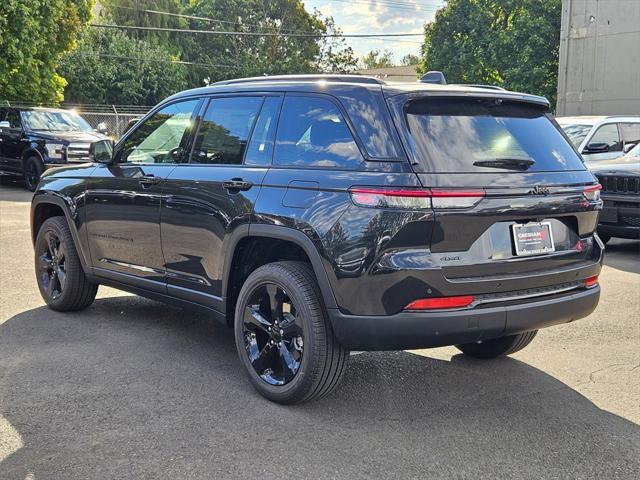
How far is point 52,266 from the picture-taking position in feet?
19.7

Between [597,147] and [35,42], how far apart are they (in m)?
16.1

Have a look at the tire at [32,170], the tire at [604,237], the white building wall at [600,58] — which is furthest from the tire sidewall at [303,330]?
the white building wall at [600,58]

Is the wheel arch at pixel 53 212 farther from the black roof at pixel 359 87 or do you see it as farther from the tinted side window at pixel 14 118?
the tinted side window at pixel 14 118

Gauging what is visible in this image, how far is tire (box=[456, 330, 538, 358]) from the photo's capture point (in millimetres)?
4707

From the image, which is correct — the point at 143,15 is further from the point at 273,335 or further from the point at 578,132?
the point at 273,335

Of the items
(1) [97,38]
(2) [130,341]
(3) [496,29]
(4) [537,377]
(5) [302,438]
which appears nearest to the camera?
(5) [302,438]

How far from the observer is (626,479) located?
125 inches

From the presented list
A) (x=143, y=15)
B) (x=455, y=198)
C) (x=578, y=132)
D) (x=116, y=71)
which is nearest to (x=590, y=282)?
(x=455, y=198)

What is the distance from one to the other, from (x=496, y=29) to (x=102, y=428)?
34.7m

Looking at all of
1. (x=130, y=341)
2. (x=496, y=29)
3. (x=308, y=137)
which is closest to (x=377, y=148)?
(x=308, y=137)

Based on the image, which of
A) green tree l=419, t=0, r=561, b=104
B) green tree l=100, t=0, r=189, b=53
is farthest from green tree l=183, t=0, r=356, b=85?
green tree l=419, t=0, r=561, b=104

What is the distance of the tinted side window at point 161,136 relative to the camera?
494 cm

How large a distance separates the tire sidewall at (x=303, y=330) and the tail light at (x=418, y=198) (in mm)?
655

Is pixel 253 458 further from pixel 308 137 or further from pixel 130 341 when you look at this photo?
pixel 130 341
